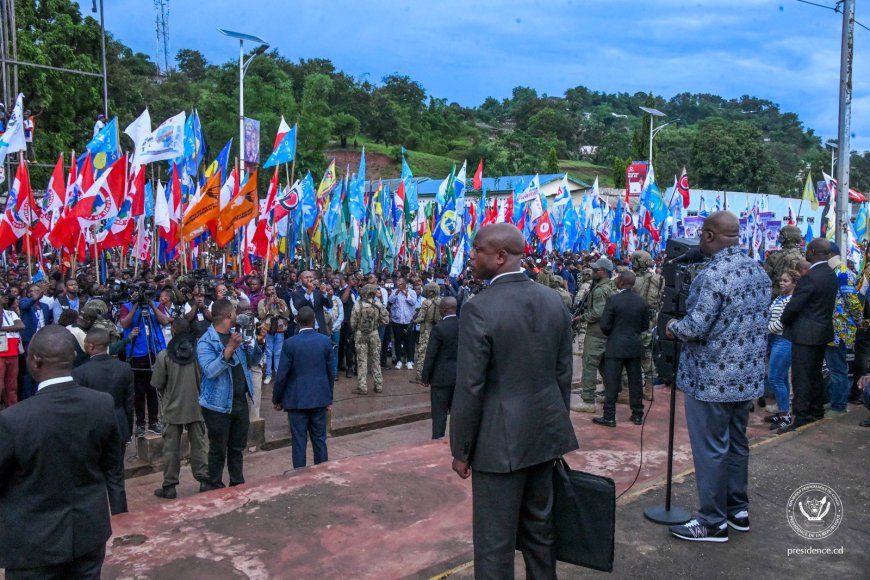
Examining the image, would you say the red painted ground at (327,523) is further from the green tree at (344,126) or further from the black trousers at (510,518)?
the green tree at (344,126)

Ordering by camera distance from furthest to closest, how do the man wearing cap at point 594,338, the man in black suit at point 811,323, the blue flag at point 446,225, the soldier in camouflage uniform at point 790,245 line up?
the blue flag at point 446,225, the man wearing cap at point 594,338, the soldier in camouflage uniform at point 790,245, the man in black suit at point 811,323

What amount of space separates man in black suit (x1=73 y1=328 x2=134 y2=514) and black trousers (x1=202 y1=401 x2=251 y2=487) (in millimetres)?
661

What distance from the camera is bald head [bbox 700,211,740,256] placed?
410 centimetres

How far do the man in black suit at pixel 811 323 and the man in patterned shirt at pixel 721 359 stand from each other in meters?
2.55

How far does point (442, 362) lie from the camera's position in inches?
302

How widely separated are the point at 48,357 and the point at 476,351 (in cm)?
186

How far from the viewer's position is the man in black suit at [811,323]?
6289 mm

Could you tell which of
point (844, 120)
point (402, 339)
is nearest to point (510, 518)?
point (402, 339)

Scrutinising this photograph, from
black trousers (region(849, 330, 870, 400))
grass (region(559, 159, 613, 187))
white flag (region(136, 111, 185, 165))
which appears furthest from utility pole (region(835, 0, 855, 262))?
grass (region(559, 159, 613, 187))

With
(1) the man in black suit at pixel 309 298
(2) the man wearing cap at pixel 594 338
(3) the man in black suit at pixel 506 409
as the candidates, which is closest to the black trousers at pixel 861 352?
(2) the man wearing cap at pixel 594 338

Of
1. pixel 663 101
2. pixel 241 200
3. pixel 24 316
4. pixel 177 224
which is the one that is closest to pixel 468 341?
pixel 24 316

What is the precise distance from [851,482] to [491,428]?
11.3 ft

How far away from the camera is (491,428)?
304cm

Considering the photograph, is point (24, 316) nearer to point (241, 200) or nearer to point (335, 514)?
point (241, 200)
